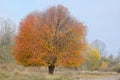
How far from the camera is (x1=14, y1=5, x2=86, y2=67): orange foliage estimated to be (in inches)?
1671

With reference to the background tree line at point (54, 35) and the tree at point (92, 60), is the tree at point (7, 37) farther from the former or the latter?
the tree at point (92, 60)

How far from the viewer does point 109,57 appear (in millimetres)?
119062

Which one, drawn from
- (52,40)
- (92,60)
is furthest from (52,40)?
(92,60)

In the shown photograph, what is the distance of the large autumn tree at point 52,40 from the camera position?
42.4 meters

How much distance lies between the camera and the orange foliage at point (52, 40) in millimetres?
42438

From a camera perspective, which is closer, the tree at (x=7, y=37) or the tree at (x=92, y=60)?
the tree at (x=7, y=37)

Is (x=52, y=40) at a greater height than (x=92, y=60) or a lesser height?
lesser

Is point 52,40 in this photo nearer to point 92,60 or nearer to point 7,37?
point 7,37

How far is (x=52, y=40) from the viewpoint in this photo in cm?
4266

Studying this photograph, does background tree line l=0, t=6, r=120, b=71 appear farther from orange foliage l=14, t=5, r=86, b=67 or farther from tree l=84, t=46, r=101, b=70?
tree l=84, t=46, r=101, b=70

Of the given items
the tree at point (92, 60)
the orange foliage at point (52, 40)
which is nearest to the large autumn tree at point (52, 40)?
the orange foliage at point (52, 40)

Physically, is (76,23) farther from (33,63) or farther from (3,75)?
(3,75)

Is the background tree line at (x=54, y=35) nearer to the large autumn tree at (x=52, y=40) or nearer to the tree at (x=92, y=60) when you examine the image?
the large autumn tree at (x=52, y=40)

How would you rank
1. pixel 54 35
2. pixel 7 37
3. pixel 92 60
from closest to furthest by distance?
pixel 54 35 → pixel 7 37 → pixel 92 60
